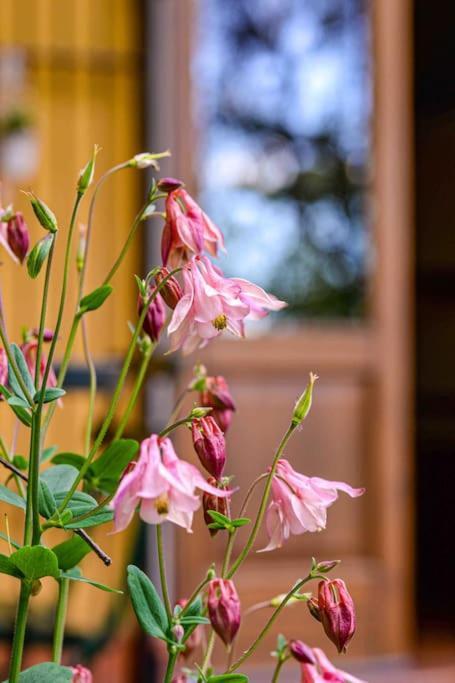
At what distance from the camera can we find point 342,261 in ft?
11.0

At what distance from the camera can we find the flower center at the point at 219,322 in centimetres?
56

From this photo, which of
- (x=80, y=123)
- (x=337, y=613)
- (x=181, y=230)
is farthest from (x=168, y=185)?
(x=80, y=123)

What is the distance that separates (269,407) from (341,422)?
0.23 metres

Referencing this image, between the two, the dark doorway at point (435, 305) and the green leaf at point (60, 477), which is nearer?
the green leaf at point (60, 477)

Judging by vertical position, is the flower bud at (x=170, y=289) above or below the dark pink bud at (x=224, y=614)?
above

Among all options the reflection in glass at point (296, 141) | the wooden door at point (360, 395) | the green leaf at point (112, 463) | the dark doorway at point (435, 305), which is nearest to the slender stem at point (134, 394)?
the green leaf at point (112, 463)

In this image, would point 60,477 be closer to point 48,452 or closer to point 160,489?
point 48,452

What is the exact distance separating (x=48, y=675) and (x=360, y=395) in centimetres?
278

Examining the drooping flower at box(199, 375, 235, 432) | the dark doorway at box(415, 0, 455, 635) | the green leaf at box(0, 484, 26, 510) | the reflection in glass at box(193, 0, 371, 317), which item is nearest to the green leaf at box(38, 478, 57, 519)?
the green leaf at box(0, 484, 26, 510)

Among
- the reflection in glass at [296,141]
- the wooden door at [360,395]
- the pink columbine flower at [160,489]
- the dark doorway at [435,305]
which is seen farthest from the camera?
the dark doorway at [435,305]

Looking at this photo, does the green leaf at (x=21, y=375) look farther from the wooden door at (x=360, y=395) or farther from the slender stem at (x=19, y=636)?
the wooden door at (x=360, y=395)

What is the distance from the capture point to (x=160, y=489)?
50 cm

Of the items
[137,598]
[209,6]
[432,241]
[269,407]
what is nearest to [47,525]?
[137,598]

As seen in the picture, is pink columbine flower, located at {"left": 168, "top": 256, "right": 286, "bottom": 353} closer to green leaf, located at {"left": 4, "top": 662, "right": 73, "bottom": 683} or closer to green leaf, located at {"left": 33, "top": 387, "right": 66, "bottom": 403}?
green leaf, located at {"left": 33, "top": 387, "right": 66, "bottom": 403}
